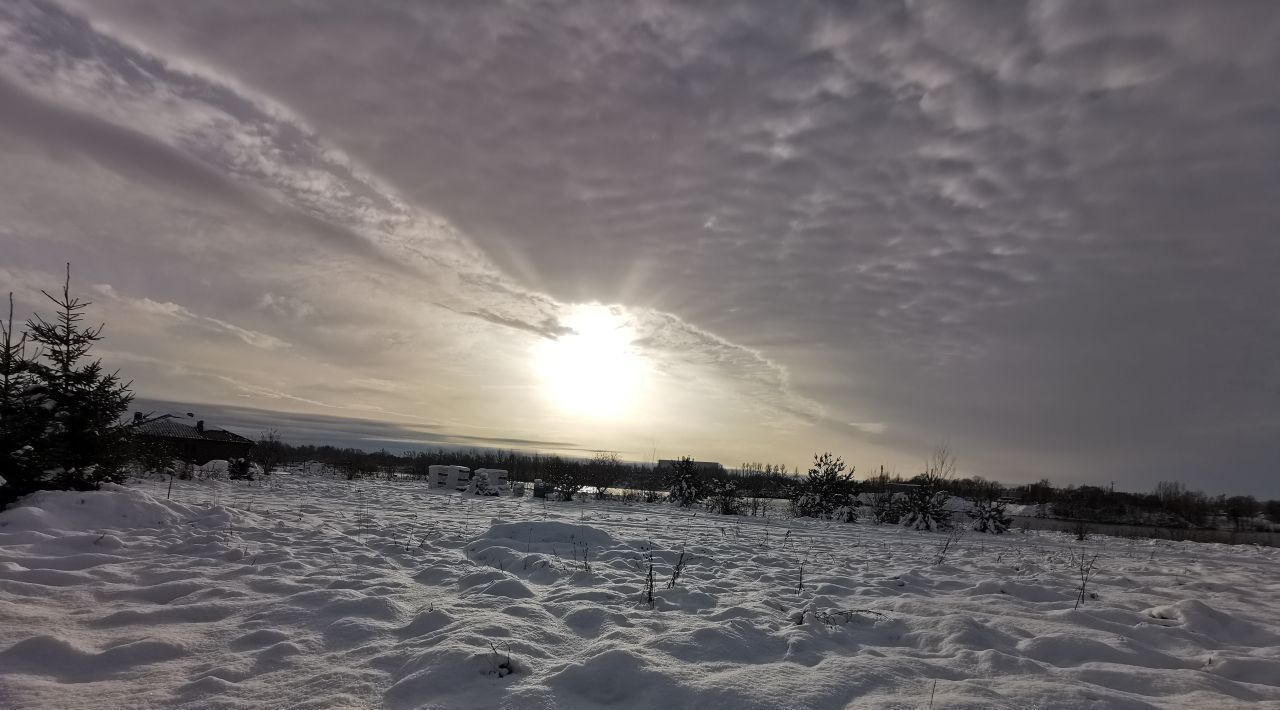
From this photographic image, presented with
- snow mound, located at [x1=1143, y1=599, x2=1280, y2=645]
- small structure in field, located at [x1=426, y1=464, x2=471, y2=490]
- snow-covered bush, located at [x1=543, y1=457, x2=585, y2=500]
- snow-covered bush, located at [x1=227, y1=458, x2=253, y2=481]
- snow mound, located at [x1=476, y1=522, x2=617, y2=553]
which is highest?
snow mound, located at [x1=1143, y1=599, x2=1280, y2=645]

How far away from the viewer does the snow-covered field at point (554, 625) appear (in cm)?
314

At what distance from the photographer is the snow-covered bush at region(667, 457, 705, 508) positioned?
2091 centimetres

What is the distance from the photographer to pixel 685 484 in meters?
21.2

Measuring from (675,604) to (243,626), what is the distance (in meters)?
3.46

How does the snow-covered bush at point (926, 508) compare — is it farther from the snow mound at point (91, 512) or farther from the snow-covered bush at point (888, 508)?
the snow mound at point (91, 512)

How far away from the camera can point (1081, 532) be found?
14344 mm

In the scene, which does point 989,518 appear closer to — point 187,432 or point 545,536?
point 545,536

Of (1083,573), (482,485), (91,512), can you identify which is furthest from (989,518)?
(91,512)

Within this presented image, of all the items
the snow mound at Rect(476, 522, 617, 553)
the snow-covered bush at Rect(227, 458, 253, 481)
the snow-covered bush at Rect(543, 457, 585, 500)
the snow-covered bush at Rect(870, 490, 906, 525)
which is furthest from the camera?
the snow-covered bush at Rect(227, 458, 253, 481)

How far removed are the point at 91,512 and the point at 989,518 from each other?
1981cm

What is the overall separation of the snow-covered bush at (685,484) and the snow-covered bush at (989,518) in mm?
8972

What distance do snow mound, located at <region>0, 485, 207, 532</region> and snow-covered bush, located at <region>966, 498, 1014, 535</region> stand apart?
18623 mm

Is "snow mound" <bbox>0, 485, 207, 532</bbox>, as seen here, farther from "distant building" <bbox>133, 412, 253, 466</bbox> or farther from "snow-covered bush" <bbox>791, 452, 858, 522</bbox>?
"distant building" <bbox>133, 412, 253, 466</bbox>

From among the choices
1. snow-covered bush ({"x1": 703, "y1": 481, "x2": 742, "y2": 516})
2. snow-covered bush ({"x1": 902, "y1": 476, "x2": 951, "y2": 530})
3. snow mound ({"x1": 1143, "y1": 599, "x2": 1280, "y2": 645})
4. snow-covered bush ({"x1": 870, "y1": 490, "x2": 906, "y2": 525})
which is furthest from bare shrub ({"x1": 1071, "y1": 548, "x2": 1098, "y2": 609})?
snow-covered bush ({"x1": 703, "y1": 481, "x2": 742, "y2": 516})
